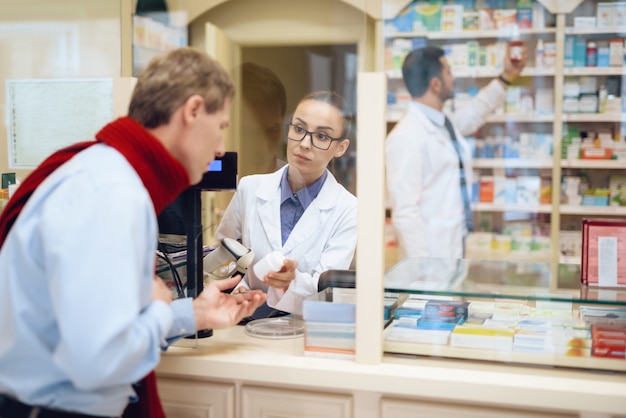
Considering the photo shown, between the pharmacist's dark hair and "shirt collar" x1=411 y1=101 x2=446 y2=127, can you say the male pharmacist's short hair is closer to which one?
"shirt collar" x1=411 y1=101 x2=446 y2=127

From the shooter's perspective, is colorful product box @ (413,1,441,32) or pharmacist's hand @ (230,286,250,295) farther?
colorful product box @ (413,1,441,32)

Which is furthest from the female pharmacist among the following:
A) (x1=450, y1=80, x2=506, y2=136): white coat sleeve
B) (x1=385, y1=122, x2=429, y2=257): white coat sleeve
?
(x1=450, y1=80, x2=506, y2=136): white coat sleeve

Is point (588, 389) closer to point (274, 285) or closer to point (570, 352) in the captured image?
point (570, 352)

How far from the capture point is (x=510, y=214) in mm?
5926

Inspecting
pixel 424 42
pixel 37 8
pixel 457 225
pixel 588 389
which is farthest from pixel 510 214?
pixel 588 389

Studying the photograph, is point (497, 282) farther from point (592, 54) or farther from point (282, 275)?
point (592, 54)

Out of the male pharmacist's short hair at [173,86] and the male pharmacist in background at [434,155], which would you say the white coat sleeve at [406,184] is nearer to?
the male pharmacist in background at [434,155]

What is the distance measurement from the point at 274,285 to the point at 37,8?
152 inches

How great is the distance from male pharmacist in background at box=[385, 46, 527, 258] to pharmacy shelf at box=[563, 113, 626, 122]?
568 millimetres

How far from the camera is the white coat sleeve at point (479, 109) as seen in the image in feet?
19.2

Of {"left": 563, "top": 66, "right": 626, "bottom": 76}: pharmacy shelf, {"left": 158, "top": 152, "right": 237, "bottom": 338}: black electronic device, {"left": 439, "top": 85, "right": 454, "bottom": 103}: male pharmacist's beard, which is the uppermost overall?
{"left": 563, "top": 66, "right": 626, "bottom": 76}: pharmacy shelf

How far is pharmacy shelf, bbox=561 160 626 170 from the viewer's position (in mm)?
5652

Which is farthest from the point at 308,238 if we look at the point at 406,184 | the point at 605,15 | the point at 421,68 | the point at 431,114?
the point at 605,15

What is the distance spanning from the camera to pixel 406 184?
3863mm
